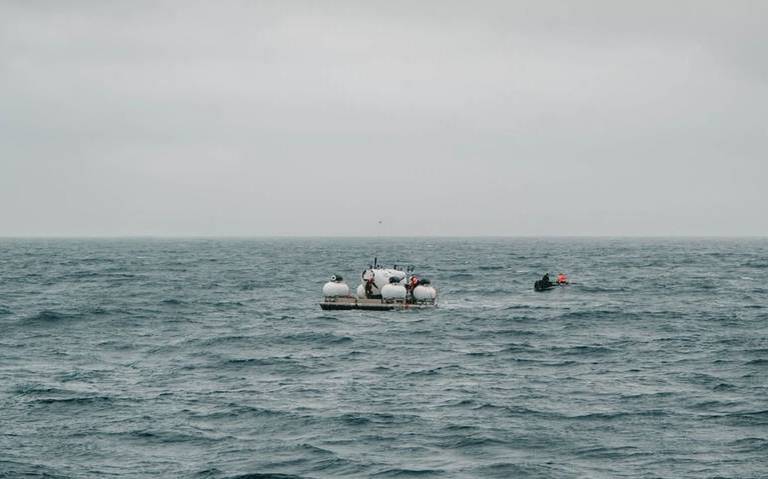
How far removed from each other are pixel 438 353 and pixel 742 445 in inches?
876

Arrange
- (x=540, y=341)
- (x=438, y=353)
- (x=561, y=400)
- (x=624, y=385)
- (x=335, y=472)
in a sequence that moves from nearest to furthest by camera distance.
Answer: (x=335, y=472) → (x=561, y=400) → (x=624, y=385) → (x=438, y=353) → (x=540, y=341)

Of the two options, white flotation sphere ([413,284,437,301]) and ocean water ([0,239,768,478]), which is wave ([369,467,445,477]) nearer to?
ocean water ([0,239,768,478])

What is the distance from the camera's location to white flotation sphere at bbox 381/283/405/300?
6888cm

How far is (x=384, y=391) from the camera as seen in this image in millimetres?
38750

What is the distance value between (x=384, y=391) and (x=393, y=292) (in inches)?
1188

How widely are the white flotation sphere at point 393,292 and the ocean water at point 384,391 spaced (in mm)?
2220

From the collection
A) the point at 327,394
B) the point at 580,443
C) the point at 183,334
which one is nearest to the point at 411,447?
the point at 580,443

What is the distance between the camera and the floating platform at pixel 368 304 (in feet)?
226

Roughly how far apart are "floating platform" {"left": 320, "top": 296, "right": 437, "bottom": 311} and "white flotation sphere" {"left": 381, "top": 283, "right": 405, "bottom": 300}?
399mm

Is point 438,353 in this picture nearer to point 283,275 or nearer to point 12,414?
point 12,414

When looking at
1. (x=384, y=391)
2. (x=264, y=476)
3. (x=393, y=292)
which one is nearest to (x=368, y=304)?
(x=393, y=292)

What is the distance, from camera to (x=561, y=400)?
36.6 meters

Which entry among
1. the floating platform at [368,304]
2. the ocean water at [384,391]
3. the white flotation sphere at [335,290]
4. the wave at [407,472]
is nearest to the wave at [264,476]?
the ocean water at [384,391]

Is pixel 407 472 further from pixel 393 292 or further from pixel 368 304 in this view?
pixel 368 304
